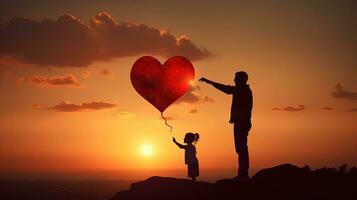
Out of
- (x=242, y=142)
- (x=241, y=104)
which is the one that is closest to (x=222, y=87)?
(x=241, y=104)

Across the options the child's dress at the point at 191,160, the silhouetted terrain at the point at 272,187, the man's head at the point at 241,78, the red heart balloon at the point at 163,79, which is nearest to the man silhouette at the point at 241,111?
the man's head at the point at 241,78

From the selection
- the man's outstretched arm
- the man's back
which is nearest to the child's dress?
the man's back

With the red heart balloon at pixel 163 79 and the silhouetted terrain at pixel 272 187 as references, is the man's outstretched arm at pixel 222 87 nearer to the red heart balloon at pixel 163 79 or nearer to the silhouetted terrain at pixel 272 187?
the silhouetted terrain at pixel 272 187

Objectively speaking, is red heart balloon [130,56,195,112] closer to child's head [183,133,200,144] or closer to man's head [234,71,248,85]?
child's head [183,133,200,144]

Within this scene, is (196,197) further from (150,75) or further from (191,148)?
(150,75)

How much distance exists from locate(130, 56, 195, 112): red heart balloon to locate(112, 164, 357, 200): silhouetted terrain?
406 centimetres

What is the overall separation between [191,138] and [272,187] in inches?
206

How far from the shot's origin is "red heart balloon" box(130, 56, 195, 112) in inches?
906

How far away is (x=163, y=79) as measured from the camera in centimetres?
2334

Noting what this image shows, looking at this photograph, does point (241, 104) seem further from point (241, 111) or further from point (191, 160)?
point (191, 160)

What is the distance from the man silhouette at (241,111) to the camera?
61.2 feet

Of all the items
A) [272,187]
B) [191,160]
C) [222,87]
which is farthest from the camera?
[191,160]

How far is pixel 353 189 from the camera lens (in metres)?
18.4

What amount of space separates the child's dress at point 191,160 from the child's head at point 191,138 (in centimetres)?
21
